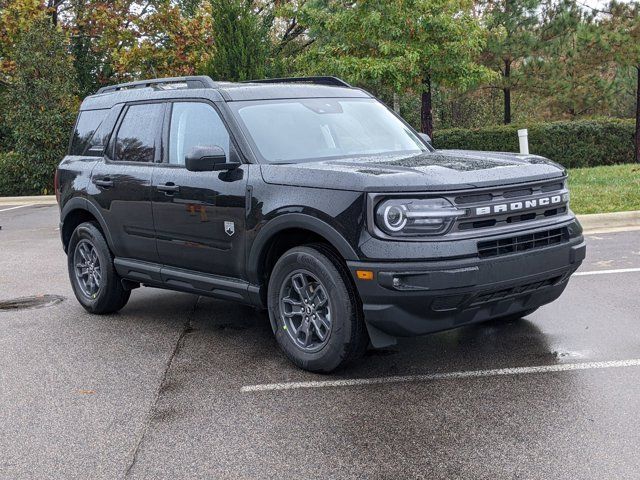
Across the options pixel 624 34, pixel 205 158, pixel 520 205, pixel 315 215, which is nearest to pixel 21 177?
pixel 624 34

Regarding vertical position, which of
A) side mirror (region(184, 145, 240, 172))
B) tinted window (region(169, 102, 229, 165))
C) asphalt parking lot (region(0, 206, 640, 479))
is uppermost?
tinted window (region(169, 102, 229, 165))

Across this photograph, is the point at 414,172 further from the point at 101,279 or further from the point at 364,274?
the point at 101,279

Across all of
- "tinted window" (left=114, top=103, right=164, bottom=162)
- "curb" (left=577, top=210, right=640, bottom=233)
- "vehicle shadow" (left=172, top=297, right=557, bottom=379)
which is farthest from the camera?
"curb" (left=577, top=210, right=640, bottom=233)

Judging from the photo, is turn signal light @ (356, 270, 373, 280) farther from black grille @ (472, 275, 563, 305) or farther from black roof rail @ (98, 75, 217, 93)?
black roof rail @ (98, 75, 217, 93)

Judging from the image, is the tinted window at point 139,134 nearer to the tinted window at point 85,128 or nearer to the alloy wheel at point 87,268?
the tinted window at point 85,128

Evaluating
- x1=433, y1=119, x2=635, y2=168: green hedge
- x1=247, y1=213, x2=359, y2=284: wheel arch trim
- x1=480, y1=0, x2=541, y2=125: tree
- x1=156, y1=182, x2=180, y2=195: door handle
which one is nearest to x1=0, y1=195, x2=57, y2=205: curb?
x1=433, y1=119, x2=635, y2=168: green hedge

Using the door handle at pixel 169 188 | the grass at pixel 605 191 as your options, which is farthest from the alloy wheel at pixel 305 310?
the grass at pixel 605 191

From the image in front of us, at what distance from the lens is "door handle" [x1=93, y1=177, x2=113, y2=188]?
6.92 meters

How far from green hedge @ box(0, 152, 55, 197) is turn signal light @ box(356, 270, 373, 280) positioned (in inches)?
820

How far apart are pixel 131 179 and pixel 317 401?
2782 mm

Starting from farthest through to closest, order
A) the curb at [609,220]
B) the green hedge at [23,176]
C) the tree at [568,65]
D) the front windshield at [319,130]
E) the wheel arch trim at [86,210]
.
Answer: the tree at [568,65] → the green hedge at [23,176] → the curb at [609,220] → the wheel arch trim at [86,210] → the front windshield at [319,130]

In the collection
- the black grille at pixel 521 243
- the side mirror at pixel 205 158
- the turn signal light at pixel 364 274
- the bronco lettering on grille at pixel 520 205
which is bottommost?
the turn signal light at pixel 364 274

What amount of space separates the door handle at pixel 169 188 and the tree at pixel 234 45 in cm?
1627

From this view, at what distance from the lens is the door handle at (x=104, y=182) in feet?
22.7
